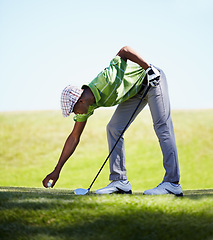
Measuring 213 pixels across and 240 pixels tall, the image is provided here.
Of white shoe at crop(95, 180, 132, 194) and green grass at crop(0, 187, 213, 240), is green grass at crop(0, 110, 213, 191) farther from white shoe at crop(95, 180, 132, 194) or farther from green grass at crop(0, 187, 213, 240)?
green grass at crop(0, 187, 213, 240)

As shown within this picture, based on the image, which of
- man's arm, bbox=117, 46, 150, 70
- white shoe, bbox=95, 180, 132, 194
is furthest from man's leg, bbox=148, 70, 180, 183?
white shoe, bbox=95, 180, 132, 194

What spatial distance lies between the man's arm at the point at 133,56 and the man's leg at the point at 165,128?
27 cm

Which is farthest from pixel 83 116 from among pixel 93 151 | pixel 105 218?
pixel 93 151

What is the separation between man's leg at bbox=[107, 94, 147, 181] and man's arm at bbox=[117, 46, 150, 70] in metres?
0.41

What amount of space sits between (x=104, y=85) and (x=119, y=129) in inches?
24.8

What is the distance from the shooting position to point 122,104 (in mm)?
3717

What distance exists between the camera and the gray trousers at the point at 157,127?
135 inches

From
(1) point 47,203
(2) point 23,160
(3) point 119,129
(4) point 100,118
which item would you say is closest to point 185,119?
(4) point 100,118

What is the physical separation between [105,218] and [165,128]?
128 centimetres

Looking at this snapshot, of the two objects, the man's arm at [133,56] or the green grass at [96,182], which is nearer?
the green grass at [96,182]

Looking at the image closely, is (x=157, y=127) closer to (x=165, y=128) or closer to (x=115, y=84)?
(x=165, y=128)

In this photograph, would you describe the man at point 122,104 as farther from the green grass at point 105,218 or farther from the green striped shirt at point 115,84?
the green grass at point 105,218

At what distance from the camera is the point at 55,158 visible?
13461 mm

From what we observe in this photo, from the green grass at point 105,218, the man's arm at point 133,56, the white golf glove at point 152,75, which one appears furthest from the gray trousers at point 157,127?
the green grass at point 105,218
